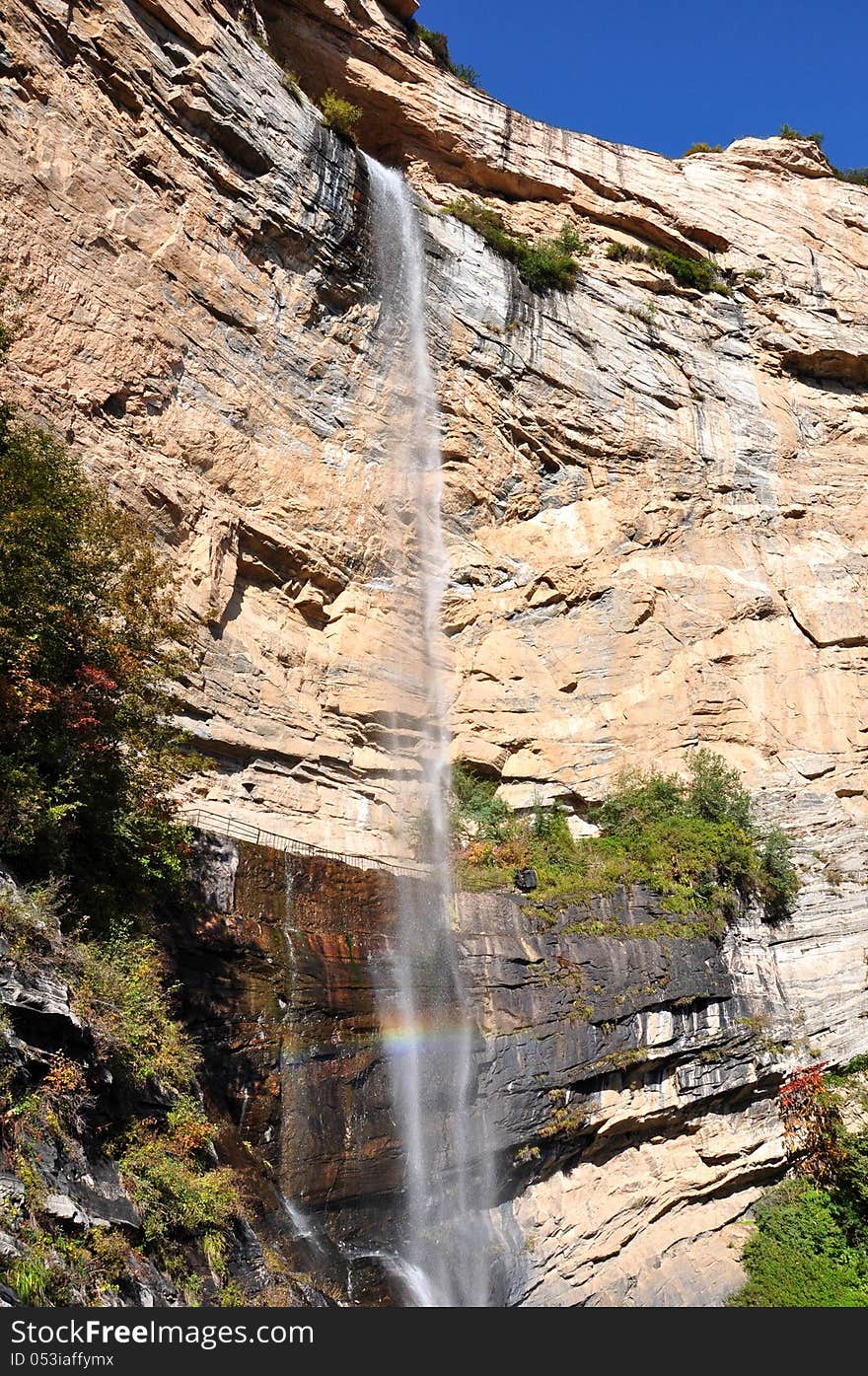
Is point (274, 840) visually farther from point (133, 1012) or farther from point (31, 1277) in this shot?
point (31, 1277)

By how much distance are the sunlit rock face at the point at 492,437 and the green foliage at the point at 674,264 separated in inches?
14.8

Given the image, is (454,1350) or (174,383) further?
(174,383)

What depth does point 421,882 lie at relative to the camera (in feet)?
43.9

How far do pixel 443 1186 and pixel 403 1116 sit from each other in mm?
925

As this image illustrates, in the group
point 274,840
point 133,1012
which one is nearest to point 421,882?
point 274,840

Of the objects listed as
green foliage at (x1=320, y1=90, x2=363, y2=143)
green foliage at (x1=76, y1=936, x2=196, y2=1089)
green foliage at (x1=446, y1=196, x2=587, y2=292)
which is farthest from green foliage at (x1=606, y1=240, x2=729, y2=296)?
green foliage at (x1=76, y1=936, x2=196, y2=1089)

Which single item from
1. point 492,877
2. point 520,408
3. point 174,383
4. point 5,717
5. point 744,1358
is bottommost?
point 744,1358

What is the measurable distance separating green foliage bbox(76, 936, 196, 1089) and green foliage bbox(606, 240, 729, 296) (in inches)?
760

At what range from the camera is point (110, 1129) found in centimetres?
704

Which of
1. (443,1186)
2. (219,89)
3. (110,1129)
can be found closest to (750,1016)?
(443,1186)

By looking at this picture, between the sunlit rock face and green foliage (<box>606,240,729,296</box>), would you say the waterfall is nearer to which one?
the sunlit rock face

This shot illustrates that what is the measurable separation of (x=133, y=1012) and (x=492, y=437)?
568 inches

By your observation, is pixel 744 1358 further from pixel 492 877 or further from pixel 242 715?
pixel 242 715

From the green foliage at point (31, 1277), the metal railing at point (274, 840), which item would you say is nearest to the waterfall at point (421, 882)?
the metal railing at point (274, 840)
